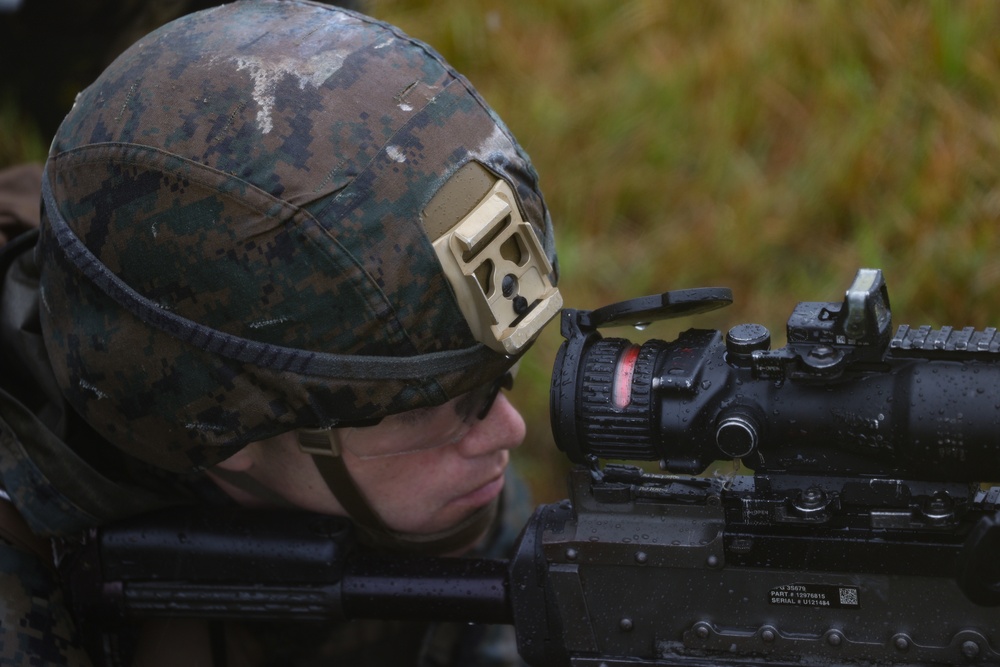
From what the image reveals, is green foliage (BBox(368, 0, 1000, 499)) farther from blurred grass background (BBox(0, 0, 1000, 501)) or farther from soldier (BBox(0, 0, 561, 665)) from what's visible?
soldier (BBox(0, 0, 561, 665))

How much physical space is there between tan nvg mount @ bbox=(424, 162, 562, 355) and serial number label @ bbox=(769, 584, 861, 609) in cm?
67

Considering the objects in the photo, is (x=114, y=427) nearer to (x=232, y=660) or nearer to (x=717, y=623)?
(x=232, y=660)

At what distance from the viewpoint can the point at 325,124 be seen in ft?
7.43

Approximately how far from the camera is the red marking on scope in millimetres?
2068

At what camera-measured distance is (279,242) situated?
2217mm

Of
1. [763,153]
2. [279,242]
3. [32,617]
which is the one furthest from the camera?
[763,153]

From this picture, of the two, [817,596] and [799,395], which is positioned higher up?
[799,395]

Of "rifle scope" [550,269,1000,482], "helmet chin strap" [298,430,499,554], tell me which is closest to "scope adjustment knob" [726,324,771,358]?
"rifle scope" [550,269,1000,482]

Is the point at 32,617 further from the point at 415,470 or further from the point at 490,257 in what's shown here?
the point at 490,257

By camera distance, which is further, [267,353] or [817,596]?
[267,353]

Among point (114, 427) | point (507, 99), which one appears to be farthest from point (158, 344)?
point (507, 99)

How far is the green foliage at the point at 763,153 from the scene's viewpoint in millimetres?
4234

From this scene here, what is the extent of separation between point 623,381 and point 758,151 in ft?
9.40

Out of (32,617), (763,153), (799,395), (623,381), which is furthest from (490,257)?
(763,153)
